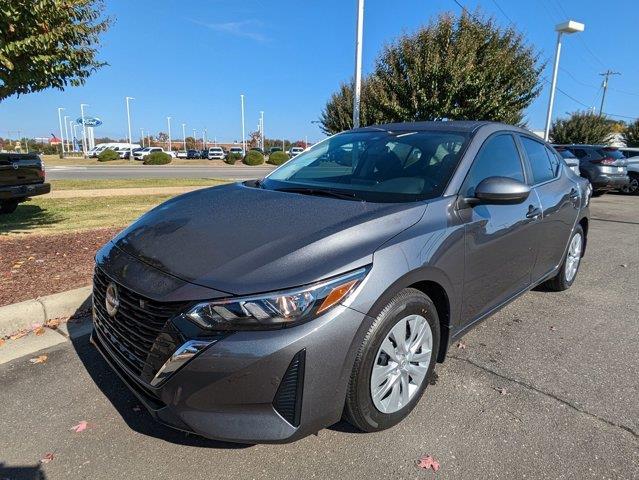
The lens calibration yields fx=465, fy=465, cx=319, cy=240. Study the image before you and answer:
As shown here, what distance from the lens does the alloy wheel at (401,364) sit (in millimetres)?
2359

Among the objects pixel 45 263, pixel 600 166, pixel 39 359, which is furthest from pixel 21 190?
pixel 600 166

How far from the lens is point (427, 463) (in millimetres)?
2311

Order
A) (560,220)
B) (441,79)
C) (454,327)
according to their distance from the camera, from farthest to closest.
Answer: (441,79) → (560,220) → (454,327)

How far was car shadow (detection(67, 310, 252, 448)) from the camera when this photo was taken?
2455 millimetres

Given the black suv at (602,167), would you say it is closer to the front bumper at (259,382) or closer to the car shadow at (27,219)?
the car shadow at (27,219)

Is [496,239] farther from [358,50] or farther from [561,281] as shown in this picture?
[358,50]

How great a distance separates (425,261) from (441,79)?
12.5m

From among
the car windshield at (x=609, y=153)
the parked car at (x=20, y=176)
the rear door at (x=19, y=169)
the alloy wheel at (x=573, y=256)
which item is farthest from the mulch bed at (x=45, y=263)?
the car windshield at (x=609, y=153)

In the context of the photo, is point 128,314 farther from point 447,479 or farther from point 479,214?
point 479,214

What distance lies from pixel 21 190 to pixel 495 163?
7279 millimetres

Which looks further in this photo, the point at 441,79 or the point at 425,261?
the point at 441,79

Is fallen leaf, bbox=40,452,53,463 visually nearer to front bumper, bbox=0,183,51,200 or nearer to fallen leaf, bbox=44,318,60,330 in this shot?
fallen leaf, bbox=44,318,60,330

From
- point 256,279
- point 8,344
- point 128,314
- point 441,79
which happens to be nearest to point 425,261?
point 256,279

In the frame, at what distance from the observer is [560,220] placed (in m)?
4.20
